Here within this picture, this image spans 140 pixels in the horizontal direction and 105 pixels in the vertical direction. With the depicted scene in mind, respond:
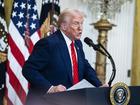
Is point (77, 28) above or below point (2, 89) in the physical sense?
above

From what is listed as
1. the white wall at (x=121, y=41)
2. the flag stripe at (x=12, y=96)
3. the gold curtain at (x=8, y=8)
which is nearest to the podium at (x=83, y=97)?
the flag stripe at (x=12, y=96)

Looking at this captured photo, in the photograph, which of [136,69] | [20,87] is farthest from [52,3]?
[136,69]

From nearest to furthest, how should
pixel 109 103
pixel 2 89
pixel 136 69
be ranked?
pixel 109 103, pixel 2 89, pixel 136 69

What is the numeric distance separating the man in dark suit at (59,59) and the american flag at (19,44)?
1342 millimetres

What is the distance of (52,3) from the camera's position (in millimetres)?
3785

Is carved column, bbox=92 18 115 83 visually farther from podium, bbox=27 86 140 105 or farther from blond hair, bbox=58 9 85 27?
podium, bbox=27 86 140 105

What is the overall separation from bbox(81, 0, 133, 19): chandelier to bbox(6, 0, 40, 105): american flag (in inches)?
38.3

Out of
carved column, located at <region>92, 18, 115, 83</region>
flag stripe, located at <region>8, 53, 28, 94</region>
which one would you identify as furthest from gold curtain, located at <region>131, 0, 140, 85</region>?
flag stripe, located at <region>8, 53, 28, 94</region>

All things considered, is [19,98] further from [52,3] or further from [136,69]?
[136,69]

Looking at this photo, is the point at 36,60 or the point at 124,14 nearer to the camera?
the point at 36,60

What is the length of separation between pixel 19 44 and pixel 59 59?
4.79 ft

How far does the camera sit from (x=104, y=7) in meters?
4.18

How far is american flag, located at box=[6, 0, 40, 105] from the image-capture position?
354cm

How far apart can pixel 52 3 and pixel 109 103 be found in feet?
7.55
